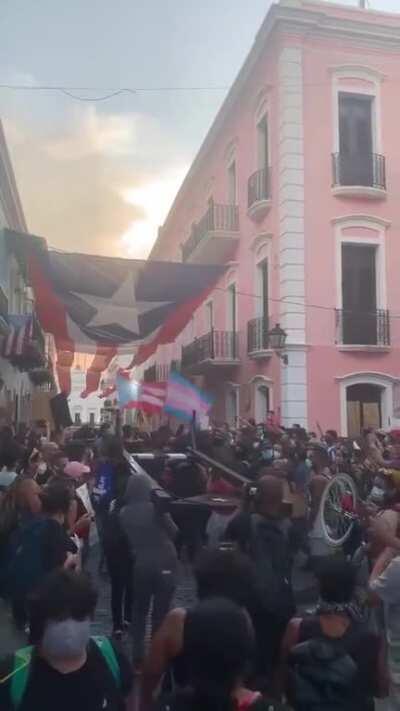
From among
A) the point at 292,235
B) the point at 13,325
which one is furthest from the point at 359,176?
the point at 13,325

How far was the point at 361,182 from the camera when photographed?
54.9 feet

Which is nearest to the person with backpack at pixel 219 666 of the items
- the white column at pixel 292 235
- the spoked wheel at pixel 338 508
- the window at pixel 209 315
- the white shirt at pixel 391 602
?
the white shirt at pixel 391 602

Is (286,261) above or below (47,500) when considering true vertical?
above

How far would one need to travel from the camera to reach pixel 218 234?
65.7 ft

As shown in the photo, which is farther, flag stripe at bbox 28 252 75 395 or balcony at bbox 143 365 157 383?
balcony at bbox 143 365 157 383

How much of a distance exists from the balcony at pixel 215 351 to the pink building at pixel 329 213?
6.06 ft

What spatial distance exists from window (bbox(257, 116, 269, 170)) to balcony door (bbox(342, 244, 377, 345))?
314cm

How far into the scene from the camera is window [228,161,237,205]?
21.0 meters

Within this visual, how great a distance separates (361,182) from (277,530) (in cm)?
1364

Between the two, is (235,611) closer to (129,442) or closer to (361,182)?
(129,442)

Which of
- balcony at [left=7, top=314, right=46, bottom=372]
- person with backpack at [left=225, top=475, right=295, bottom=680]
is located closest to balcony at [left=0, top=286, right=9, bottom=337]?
balcony at [left=7, top=314, right=46, bottom=372]

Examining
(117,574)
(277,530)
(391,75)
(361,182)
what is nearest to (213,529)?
(117,574)

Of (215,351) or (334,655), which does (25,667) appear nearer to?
(334,655)

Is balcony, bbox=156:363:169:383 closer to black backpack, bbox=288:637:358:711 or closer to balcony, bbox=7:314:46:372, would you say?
balcony, bbox=7:314:46:372
